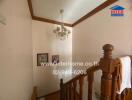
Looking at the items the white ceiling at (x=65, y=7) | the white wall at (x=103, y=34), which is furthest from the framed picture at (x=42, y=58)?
the white ceiling at (x=65, y=7)

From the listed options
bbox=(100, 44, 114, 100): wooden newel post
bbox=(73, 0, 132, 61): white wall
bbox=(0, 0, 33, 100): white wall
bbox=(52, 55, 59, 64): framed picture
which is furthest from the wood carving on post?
bbox=(52, 55, 59, 64): framed picture

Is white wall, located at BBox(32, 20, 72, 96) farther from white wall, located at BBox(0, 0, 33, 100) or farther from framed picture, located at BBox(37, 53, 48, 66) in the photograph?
white wall, located at BBox(0, 0, 33, 100)

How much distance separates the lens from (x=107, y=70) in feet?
3.92

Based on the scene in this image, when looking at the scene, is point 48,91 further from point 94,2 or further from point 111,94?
point 111,94

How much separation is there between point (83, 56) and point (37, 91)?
200 centimetres

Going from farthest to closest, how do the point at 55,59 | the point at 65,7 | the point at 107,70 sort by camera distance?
the point at 55,59 < the point at 65,7 < the point at 107,70

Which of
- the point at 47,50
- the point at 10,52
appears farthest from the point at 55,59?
the point at 10,52

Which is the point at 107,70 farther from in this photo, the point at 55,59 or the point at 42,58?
the point at 55,59

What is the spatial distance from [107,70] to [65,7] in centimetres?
255

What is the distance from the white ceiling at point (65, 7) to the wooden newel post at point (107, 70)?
6.76 ft

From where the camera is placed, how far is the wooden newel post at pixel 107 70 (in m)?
1.18

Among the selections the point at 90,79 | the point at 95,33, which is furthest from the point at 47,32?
the point at 90,79

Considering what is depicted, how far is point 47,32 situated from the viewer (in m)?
4.38

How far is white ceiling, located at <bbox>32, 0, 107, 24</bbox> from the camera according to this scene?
10.0 ft
